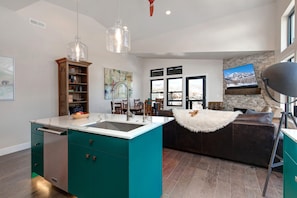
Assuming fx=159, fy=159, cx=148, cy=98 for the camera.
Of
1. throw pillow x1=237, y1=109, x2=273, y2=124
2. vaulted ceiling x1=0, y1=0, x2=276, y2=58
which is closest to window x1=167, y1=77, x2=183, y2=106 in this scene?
vaulted ceiling x1=0, y1=0, x2=276, y2=58

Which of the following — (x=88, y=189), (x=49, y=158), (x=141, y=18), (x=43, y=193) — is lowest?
(x=43, y=193)

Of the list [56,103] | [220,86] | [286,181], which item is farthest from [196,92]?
[286,181]

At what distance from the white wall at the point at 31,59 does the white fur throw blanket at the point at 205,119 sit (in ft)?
11.3

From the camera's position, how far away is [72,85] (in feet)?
15.3

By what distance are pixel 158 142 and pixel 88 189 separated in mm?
870

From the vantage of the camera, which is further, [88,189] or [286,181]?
[88,189]

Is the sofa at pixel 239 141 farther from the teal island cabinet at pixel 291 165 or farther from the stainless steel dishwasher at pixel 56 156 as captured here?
the stainless steel dishwasher at pixel 56 156

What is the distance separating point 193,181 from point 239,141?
3.80 feet

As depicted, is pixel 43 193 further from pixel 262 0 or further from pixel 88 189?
pixel 262 0

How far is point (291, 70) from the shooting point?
1.59 metres

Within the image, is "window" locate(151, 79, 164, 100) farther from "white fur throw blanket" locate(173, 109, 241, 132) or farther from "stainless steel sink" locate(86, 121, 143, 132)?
"stainless steel sink" locate(86, 121, 143, 132)

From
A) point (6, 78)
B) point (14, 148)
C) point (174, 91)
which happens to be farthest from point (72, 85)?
point (174, 91)

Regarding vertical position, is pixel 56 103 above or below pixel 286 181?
above

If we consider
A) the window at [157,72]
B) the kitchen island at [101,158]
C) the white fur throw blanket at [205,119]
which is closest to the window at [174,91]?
the window at [157,72]
